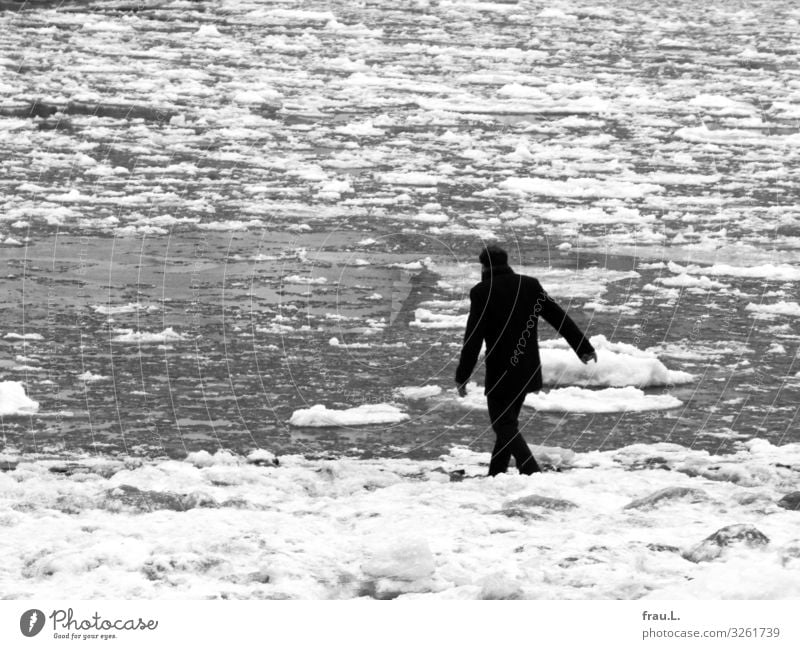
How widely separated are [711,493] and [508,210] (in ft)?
29.4

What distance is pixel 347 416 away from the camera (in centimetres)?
1072

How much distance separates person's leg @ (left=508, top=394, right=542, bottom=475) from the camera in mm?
9242

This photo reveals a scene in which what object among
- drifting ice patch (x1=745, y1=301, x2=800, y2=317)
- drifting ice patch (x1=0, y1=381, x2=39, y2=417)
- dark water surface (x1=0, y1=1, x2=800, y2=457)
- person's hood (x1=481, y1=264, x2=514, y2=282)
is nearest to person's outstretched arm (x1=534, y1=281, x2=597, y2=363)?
person's hood (x1=481, y1=264, x2=514, y2=282)

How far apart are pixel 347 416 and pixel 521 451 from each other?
1797mm

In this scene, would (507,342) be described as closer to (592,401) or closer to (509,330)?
(509,330)

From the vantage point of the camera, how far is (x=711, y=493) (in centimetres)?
879

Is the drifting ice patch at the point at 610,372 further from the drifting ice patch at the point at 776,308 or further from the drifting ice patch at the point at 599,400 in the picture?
the drifting ice patch at the point at 776,308

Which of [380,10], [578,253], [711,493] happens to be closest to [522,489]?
[711,493]

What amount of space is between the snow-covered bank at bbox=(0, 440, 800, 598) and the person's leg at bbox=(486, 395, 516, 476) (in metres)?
0.18

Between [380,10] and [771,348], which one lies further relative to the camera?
[380,10]

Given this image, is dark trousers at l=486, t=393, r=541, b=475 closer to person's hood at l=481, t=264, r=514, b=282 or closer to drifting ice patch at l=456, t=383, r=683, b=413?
person's hood at l=481, t=264, r=514, b=282

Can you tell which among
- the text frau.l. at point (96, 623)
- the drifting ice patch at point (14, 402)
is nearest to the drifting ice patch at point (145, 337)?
the drifting ice patch at point (14, 402)

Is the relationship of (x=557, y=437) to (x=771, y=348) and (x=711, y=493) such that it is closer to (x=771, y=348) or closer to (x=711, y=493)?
(x=711, y=493)

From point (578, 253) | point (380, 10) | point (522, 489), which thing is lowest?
point (380, 10)
